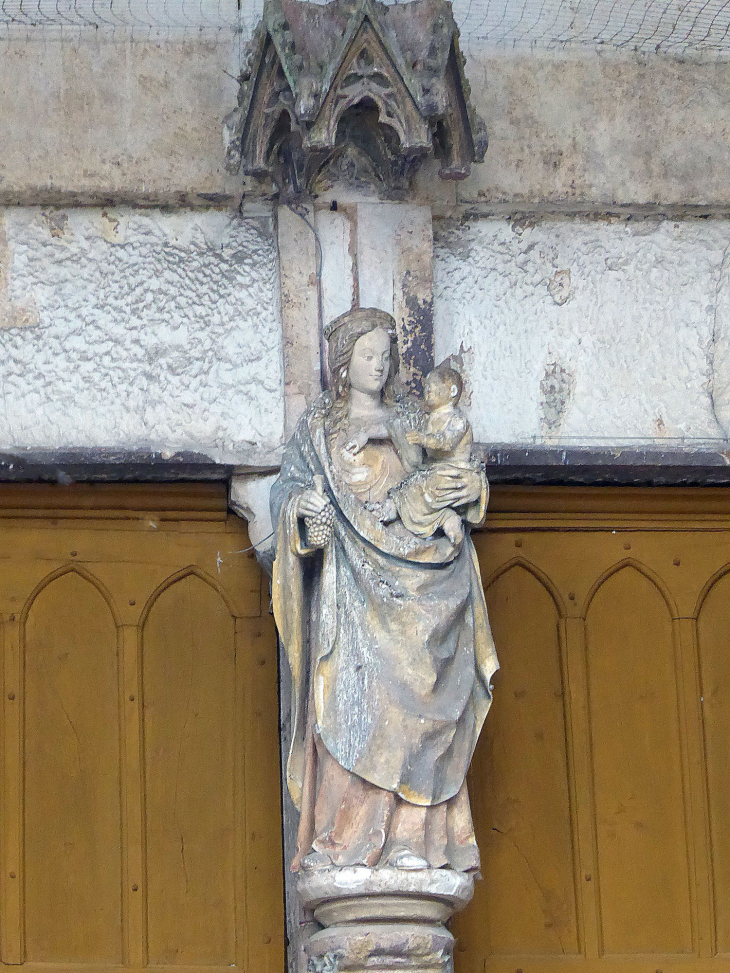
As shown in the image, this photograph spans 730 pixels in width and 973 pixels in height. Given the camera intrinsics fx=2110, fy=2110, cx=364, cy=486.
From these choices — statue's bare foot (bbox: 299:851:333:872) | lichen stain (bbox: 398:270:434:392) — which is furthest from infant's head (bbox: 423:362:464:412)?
statue's bare foot (bbox: 299:851:333:872)

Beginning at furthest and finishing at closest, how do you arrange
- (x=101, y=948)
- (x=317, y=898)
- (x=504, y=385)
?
(x=504, y=385) < (x=101, y=948) < (x=317, y=898)

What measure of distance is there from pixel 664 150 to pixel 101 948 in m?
2.33

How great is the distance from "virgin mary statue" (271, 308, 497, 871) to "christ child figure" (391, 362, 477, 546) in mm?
15

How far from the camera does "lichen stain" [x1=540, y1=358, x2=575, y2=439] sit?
5035 millimetres

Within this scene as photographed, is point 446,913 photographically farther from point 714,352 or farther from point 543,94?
point 543,94

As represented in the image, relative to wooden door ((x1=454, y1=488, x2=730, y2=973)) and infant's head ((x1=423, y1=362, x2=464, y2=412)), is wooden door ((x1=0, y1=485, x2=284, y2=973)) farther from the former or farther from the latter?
infant's head ((x1=423, y1=362, x2=464, y2=412))

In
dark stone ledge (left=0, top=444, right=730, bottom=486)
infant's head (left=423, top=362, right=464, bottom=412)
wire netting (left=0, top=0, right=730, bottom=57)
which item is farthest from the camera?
wire netting (left=0, top=0, right=730, bottom=57)

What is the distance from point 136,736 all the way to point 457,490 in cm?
100

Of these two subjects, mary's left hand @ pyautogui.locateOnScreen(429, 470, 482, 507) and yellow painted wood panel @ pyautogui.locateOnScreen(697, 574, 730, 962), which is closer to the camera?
mary's left hand @ pyautogui.locateOnScreen(429, 470, 482, 507)

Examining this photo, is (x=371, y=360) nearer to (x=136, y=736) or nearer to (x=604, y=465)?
(x=604, y=465)

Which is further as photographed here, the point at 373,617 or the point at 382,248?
the point at 382,248

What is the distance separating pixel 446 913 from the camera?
171 inches

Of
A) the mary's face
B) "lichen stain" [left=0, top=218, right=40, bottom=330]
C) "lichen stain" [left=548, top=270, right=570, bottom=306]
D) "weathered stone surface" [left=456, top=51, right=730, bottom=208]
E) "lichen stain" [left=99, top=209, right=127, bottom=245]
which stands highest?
"weathered stone surface" [left=456, top=51, right=730, bottom=208]

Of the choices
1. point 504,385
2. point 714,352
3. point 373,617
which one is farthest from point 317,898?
point 714,352
